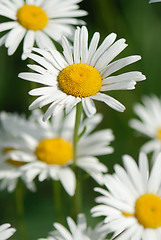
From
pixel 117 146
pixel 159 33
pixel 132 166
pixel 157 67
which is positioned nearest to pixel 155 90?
pixel 157 67

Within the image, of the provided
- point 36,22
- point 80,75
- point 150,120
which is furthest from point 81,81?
point 150,120

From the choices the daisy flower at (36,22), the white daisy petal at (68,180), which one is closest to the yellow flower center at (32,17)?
the daisy flower at (36,22)

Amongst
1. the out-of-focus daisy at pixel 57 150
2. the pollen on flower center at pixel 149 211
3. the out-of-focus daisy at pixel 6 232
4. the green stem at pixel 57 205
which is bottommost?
the pollen on flower center at pixel 149 211

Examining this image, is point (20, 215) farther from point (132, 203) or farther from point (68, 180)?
point (132, 203)

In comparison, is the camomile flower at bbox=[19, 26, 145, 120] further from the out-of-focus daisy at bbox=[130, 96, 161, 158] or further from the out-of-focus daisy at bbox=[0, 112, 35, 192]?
the out-of-focus daisy at bbox=[130, 96, 161, 158]

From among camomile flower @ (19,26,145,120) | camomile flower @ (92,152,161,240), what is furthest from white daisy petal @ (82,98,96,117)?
camomile flower @ (92,152,161,240)

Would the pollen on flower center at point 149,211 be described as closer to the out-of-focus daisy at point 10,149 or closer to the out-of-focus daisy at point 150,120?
the out-of-focus daisy at point 10,149
